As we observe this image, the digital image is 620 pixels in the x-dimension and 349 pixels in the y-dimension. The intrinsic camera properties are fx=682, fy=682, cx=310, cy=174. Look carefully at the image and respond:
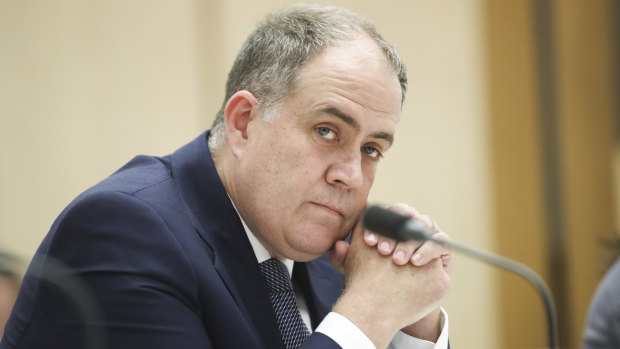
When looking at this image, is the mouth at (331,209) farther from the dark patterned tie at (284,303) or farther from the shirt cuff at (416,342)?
the shirt cuff at (416,342)

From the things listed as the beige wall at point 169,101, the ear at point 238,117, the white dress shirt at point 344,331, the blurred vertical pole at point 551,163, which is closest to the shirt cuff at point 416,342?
the white dress shirt at point 344,331

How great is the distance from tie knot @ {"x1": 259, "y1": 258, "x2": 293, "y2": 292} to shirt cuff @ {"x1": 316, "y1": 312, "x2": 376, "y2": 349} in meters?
0.21

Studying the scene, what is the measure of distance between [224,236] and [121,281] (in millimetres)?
303

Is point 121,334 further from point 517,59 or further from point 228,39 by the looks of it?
point 517,59

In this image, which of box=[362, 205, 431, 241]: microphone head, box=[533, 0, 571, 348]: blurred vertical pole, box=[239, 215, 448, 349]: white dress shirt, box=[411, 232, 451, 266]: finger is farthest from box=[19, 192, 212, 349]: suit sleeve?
box=[533, 0, 571, 348]: blurred vertical pole

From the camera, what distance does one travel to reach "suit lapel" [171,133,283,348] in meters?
1.46

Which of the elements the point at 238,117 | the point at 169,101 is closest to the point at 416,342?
the point at 238,117

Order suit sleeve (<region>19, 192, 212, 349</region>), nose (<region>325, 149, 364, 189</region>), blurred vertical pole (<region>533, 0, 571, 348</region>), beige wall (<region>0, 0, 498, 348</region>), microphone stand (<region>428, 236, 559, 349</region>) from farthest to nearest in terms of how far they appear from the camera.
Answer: blurred vertical pole (<region>533, 0, 571, 348</region>)
beige wall (<region>0, 0, 498, 348</region>)
nose (<region>325, 149, 364, 189</region>)
microphone stand (<region>428, 236, 559, 349</region>)
suit sleeve (<region>19, 192, 212, 349</region>)

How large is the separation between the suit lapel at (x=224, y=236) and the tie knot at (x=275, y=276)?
6 centimetres

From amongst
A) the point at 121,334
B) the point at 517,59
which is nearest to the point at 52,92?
the point at 121,334

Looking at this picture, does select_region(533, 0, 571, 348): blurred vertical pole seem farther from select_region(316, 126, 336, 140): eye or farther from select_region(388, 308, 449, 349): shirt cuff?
select_region(316, 126, 336, 140): eye

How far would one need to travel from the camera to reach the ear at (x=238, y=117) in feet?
5.24

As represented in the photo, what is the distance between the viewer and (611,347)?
2.11m

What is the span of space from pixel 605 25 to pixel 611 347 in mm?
3288
